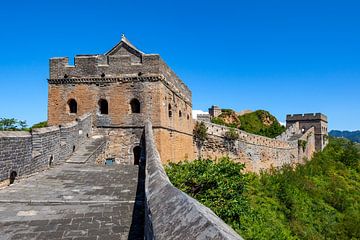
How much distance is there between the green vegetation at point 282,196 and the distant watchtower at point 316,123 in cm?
519

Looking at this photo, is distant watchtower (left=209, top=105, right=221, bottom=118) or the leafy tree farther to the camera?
distant watchtower (left=209, top=105, right=221, bottom=118)

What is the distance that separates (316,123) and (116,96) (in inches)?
1449

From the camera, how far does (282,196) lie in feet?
69.6

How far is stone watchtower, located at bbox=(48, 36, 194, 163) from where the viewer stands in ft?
48.8

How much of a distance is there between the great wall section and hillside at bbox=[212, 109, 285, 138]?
33.6ft

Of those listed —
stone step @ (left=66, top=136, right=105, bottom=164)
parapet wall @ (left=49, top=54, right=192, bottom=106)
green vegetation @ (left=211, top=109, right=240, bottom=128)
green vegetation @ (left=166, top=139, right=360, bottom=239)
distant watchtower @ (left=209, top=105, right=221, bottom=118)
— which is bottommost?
green vegetation @ (left=166, top=139, right=360, bottom=239)

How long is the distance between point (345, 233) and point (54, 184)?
660 inches

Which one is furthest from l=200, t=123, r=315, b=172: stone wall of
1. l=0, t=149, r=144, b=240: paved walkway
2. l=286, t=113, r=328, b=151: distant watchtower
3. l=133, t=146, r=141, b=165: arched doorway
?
l=0, t=149, r=144, b=240: paved walkway

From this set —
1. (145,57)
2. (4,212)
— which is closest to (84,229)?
(4,212)

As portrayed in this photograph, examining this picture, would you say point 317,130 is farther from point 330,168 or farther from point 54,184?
point 54,184

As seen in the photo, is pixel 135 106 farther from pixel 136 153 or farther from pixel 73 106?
pixel 73 106

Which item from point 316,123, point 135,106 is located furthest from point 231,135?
point 316,123

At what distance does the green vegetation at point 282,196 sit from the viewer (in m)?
11.6

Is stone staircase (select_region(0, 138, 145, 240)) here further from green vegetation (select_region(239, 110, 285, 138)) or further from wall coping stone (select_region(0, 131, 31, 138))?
green vegetation (select_region(239, 110, 285, 138))
